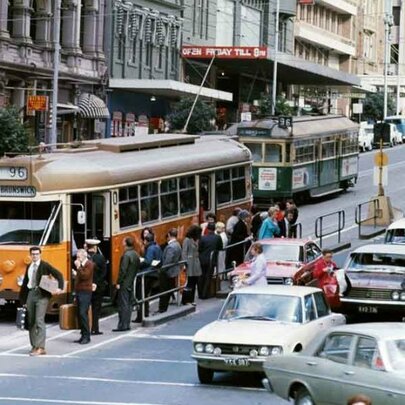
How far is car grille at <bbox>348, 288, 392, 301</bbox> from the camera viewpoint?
2475 centimetres

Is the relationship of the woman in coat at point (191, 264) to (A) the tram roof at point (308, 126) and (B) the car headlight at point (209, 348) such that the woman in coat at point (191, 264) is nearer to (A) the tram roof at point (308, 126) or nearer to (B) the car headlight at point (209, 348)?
(B) the car headlight at point (209, 348)

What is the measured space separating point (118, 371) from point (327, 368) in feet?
18.1

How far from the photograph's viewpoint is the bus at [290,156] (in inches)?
1916

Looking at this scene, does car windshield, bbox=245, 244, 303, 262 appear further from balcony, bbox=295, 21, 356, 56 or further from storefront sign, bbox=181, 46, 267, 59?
balcony, bbox=295, 21, 356, 56

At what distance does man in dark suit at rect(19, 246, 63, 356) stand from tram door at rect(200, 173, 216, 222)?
416 inches

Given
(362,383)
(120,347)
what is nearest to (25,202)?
(120,347)

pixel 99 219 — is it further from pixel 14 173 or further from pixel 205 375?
pixel 205 375

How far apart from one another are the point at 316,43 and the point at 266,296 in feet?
292

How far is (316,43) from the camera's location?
353ft

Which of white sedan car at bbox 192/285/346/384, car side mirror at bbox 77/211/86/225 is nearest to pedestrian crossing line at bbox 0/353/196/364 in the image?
white sedan car at bbox 192/285/346/384

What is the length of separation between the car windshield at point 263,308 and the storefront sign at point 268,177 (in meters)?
28.7

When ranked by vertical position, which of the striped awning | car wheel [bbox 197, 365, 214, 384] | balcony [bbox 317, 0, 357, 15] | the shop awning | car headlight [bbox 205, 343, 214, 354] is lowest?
car wheel [bbox 197, 365, 214, 384]

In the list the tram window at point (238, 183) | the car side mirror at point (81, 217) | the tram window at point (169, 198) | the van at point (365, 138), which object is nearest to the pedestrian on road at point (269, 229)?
the tram window at point (169, 198)

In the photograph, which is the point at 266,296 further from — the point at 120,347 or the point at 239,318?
the point at 120,347
